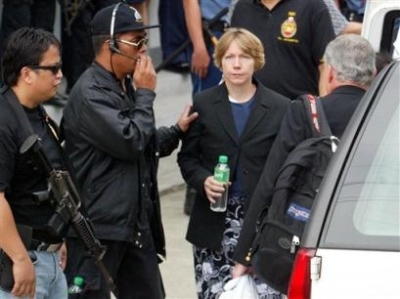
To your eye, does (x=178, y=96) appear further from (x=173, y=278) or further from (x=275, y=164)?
(x=275, y=164)

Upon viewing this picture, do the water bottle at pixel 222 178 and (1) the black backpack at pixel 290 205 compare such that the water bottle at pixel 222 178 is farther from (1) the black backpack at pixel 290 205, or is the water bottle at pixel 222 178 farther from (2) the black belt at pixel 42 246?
(2) the black belt at pixel 42 246

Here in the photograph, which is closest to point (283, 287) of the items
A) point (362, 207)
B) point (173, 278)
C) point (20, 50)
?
point (362, 207)

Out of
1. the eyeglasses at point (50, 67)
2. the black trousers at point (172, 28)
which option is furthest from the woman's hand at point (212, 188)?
the black trousers at point (172, 28)

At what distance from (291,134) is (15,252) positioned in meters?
1.27

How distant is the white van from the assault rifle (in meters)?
1.30

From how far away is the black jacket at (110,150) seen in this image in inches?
199

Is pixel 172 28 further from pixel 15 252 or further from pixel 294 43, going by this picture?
pixel 15 252

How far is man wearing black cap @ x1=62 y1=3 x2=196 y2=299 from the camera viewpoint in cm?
507

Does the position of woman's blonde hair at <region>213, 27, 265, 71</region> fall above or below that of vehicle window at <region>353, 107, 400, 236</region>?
below

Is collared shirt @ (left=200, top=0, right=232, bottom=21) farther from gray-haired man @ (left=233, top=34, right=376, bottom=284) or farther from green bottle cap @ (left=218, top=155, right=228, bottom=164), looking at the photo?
gray-haired man @ (left=233, top=34, right=376, bottom=284)

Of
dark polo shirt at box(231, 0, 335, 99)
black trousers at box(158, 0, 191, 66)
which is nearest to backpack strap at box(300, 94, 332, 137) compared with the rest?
dark polo shirt at box(231, 0, 335, 99)

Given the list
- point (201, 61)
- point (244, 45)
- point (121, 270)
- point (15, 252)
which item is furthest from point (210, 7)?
point (15, 252)

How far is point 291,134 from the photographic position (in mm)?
4770

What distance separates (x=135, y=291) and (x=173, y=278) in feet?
5.86
